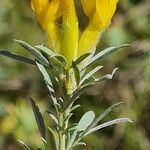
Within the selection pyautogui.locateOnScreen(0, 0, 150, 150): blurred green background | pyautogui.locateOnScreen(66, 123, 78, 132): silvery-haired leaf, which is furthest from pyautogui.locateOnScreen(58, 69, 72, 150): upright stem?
pyautogui.locateOnScreen(0, 0, 150, 150): blurred green background

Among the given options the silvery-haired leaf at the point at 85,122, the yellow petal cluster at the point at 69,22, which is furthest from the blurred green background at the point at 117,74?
the yellow petal cluster at the point at 69,22

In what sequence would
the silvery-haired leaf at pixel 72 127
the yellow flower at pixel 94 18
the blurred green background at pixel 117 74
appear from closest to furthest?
the yellow flower at pixel 94 18, the silvery-haired leaf at pixel 72 127, the blurred green background at pixel 117 74

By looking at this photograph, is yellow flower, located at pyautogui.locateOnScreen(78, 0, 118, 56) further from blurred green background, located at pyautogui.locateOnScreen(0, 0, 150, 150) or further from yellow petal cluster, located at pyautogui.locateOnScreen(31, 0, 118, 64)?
blurred green background, located at pyautogui.locateOnScreen(0, 0, 150, 150)

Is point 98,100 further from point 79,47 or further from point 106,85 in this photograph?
point 79,47

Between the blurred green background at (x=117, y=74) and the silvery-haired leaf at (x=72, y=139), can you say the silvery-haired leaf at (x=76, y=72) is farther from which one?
the blurred green background at (x=117, y=74)

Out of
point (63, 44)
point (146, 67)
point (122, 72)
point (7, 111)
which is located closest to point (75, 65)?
point (63, 44)

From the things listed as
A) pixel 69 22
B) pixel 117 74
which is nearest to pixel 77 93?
pixel 69 22
